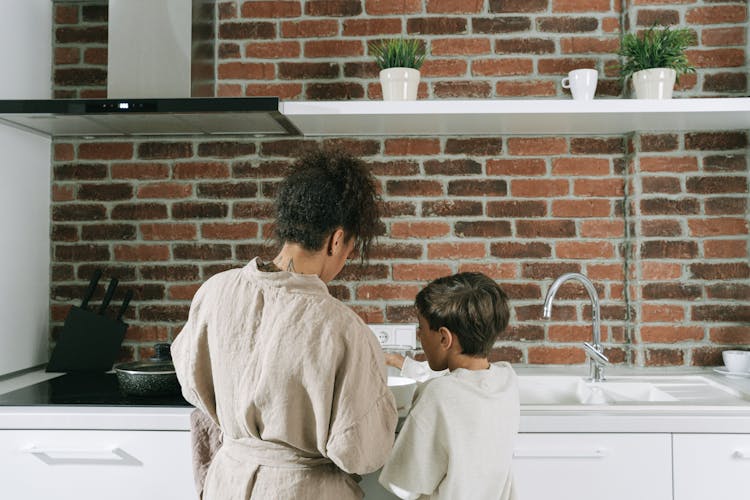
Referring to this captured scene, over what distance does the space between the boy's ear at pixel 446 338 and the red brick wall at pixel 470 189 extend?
0.90 m

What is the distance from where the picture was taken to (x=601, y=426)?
5.43 feet

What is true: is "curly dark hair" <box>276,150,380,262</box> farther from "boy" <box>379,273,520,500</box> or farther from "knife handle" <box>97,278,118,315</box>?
"knife handle" <box>97,278,118,315</box>

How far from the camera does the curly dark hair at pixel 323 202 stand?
1.28m

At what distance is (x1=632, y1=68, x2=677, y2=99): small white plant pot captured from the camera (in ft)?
6.78

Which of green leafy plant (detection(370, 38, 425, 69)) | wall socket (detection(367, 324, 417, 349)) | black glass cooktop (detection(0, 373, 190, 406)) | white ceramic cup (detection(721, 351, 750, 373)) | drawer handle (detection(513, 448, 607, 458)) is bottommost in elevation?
drawer handle (detection(513, 448, 607, 458))

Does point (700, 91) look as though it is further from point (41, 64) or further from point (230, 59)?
point (41, 64)

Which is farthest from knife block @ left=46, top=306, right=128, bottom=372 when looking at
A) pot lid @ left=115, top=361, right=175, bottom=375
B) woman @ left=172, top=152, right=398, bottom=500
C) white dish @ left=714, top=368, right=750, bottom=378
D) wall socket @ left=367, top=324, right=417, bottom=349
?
white dish @ left=714, top=368, right=750, bottom=378

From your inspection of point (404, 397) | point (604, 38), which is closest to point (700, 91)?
point (604, 38)

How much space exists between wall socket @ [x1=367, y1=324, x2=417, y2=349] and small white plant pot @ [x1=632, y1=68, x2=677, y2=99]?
1131 mm

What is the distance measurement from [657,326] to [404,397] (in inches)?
44.8

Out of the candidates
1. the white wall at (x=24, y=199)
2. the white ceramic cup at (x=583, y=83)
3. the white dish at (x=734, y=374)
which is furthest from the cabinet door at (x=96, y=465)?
the white dish at (x=734, y=374)

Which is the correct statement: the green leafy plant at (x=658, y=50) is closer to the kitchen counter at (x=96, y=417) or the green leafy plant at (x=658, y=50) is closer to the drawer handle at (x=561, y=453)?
the drawer handle at (x=561, y=453)

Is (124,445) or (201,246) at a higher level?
(201,246)

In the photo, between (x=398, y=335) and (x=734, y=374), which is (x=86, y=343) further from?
(x=734, y=374)
